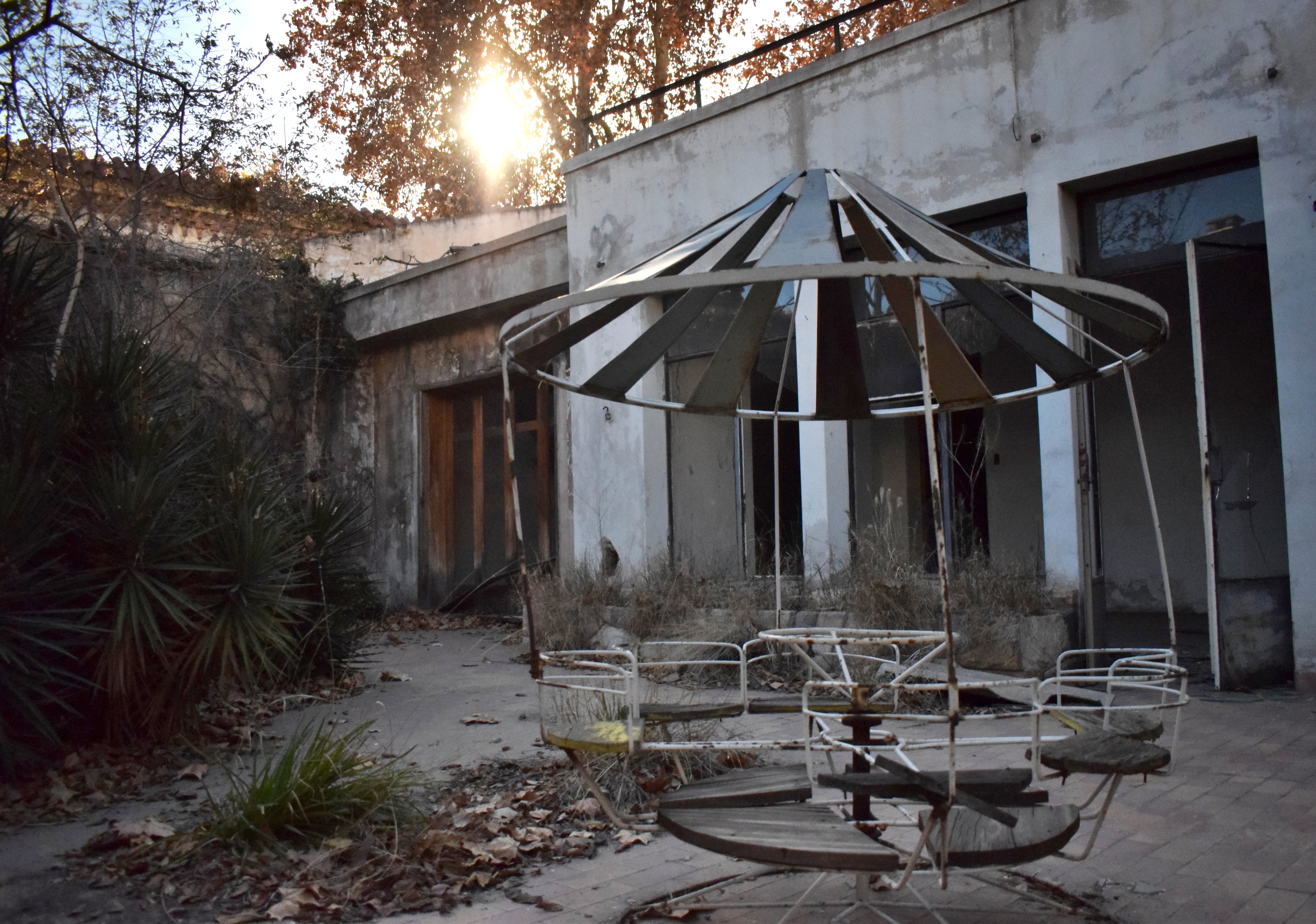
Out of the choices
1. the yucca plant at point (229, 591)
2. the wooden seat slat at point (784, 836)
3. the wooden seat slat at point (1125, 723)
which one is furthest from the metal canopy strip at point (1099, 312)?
the yucca plant at point (229, 591)

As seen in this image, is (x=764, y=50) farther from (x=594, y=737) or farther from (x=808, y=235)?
(x=594, y=737)

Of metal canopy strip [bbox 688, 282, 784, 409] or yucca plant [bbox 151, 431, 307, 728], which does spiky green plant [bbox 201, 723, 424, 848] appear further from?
metal canopy strip [bbox 688, 282, 784, 409]

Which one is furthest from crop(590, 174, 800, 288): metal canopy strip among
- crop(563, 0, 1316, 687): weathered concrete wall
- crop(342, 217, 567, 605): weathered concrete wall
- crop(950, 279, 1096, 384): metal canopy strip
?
crop(342, 217, 567, 605): weathered concrete wall

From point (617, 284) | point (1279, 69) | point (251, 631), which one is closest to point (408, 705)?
point (251, 631)

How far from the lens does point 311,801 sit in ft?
13.4

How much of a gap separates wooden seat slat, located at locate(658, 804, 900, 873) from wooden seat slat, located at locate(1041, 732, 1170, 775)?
26.6 inches

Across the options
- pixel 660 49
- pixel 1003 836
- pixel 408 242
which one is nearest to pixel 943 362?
pixel 1003 836

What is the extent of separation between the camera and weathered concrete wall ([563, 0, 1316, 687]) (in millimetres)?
6836

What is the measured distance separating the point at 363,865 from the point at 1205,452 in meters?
6.14

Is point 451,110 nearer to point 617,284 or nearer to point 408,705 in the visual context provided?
point 408,705

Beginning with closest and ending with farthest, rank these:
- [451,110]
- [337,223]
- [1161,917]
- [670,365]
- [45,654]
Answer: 1. [1161,917]
2. [45,654]
3. [670,365]
4. [337,223]
5. [451,110]

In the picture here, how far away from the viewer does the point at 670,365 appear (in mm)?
10758

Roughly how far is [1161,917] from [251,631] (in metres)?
4.56

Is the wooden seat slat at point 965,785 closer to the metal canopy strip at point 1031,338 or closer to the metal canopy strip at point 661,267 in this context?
the metal canopy strip at point 661,267
